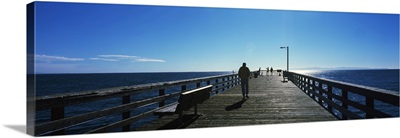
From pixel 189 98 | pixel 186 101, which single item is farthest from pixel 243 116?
pixel 186 101

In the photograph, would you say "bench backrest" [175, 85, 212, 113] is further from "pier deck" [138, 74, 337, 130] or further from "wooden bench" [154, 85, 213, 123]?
"pier deck" [138, 74, 337, 130]

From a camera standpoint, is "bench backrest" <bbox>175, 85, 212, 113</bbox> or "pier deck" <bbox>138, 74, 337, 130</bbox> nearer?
"bench backrest" <bbox>175, 85, 212, 113</bbox>

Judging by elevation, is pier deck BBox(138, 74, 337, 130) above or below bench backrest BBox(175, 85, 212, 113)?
below

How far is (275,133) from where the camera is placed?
6.96 m

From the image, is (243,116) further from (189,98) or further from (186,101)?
(186,101)

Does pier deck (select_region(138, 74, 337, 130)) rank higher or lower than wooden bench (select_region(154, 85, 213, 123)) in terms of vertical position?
lower

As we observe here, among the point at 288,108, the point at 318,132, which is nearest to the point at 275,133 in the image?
the point at 318,132

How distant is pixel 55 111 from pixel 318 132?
4.60 metres

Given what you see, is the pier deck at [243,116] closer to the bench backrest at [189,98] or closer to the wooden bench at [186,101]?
the wooden bench at [186,101]

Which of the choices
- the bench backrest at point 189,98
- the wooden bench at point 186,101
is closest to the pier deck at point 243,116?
the wooden bench at point 186,101

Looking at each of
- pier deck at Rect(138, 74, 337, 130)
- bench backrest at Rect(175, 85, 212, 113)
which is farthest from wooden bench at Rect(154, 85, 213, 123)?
pier deck at Rect(138, 74, 337, 130)

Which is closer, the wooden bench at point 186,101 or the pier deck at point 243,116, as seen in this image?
the wooden bench at point 186,101

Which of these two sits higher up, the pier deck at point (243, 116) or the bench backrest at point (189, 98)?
the bench backrest at point (189, 98)

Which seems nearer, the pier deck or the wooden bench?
the wooden bench
